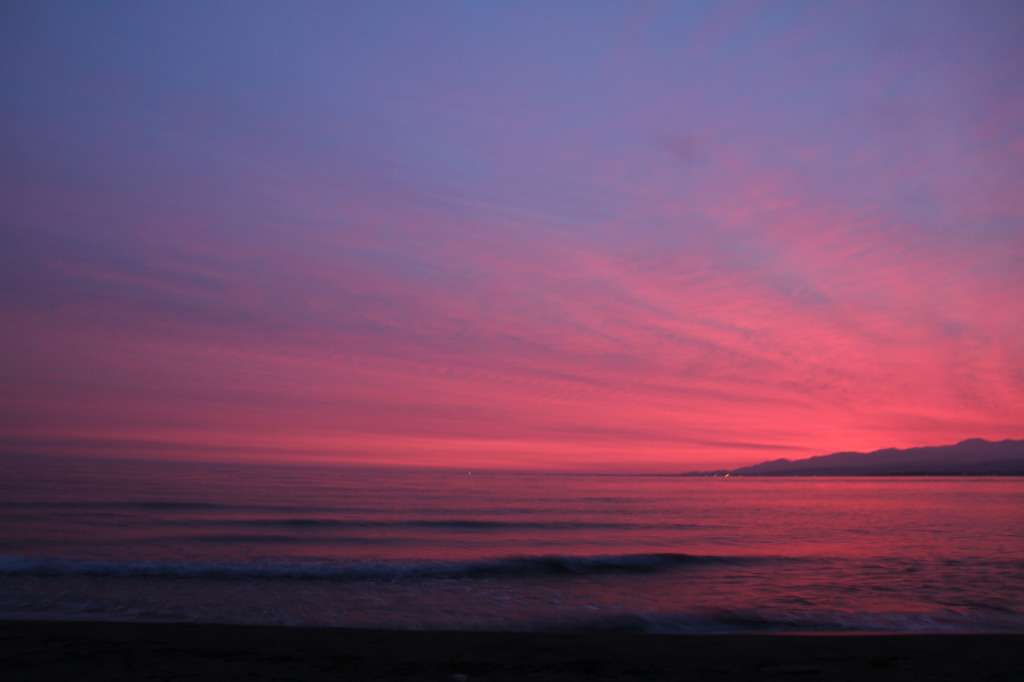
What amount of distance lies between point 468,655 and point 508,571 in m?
8.31

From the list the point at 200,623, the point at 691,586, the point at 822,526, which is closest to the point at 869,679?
the point at 691,586

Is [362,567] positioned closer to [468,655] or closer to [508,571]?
[508,571]

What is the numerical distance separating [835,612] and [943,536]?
15.1 m

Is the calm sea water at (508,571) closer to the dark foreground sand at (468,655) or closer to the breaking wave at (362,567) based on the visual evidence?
the breaking wave at (362,567)

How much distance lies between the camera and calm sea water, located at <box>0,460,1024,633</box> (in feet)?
35.4

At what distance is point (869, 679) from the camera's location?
7.32 meters

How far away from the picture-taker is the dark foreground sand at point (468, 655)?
289 inches

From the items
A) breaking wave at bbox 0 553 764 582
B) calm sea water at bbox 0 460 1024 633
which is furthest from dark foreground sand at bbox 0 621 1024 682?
breaking wave at bbox 0 553 764 582

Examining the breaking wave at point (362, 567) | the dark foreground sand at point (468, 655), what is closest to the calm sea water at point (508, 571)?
the breaking wave at point (362, 567)

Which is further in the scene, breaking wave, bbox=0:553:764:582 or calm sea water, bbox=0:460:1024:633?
breaking wave, bbox=0:553:764:582

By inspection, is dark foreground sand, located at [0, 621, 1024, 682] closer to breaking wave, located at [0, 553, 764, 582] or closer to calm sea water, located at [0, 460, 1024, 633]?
calm sea water, located at [0, 460, 1024, 633]

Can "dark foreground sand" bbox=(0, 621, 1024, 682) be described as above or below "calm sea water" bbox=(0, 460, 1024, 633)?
above

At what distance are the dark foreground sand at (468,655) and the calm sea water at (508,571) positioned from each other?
1.16 metres

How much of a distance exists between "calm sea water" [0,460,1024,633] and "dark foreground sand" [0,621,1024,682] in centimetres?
116
